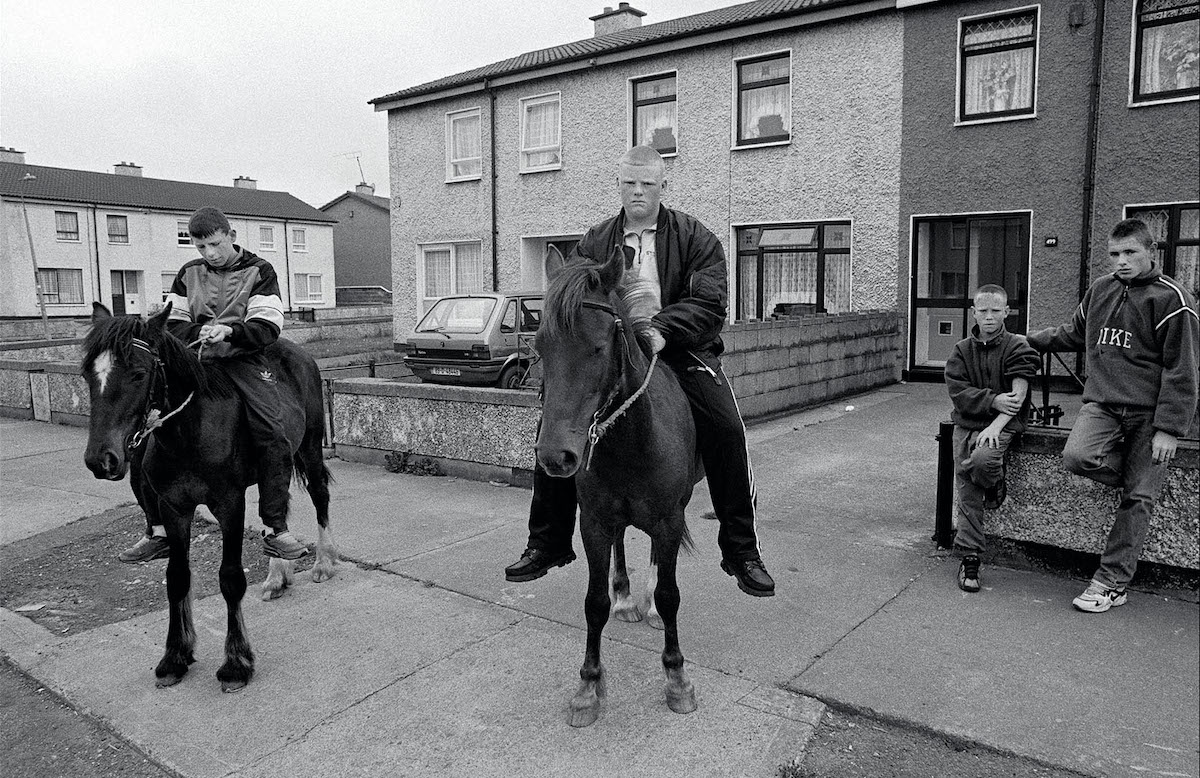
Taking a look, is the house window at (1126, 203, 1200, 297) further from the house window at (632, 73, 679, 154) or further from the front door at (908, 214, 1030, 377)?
the house window at (632, 73, 679, 154)

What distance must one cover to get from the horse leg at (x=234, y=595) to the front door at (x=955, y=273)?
12.8 meters

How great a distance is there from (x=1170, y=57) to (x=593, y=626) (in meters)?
13.6

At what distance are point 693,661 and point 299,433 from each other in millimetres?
2940

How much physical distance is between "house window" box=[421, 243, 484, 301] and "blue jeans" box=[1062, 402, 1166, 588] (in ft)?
60.0

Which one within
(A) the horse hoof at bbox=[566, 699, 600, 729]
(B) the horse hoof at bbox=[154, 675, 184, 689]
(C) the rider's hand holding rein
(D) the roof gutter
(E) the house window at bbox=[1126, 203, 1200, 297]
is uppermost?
(D) the roof gutter

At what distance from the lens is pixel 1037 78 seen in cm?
1360

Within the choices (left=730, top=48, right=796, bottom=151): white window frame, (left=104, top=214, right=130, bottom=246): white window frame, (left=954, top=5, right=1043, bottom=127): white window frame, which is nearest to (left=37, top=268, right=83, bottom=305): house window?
(left=104, top=214, right=130, bottom=246): white window frame

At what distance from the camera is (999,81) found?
46.3ft

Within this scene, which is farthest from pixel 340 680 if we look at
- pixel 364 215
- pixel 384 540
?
pixel 364 215

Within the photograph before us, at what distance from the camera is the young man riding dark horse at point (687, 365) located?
403 cm

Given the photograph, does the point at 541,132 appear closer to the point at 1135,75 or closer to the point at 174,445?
the point at 1135,75

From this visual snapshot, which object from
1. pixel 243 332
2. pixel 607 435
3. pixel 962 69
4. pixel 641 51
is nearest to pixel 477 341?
pixel 243 332

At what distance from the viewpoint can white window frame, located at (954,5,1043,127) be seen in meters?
13.6

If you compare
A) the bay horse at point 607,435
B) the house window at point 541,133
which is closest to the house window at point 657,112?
the house window at point 541,133
